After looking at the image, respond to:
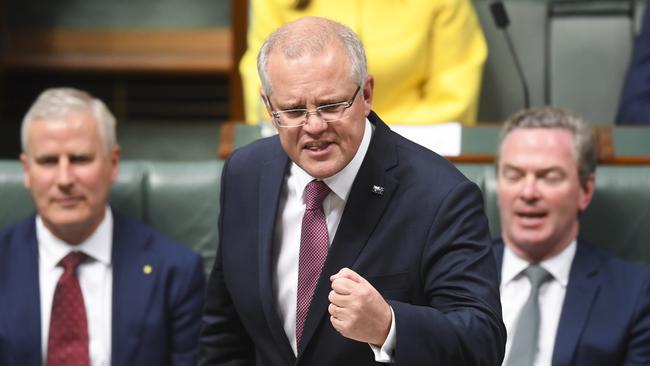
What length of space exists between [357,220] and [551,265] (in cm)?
67

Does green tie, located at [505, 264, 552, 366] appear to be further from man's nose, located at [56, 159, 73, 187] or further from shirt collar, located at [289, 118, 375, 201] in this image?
Answer: man's nose, located at [56, 159, 73, 187]

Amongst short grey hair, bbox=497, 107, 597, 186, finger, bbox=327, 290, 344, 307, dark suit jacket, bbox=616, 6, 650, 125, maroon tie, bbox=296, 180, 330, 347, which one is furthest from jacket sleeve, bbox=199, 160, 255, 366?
dark suit jacket, bbox=616, 6, 650, 125

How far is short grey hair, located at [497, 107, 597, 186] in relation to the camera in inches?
75.7

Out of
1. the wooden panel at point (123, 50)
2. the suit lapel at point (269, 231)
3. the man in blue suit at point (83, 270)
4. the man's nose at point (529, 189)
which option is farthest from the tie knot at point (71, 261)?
the wooden panel at point (123, 50)

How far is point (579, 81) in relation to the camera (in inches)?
104

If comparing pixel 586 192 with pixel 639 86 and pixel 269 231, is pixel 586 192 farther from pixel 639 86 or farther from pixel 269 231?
pixel 269 231

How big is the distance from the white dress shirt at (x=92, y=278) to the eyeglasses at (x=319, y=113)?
0.79 meters

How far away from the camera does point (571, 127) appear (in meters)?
1.94

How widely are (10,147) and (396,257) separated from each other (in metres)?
2.14

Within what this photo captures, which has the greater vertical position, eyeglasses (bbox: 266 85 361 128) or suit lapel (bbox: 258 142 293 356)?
eyeglasses (bbox: 266 85 361 128)

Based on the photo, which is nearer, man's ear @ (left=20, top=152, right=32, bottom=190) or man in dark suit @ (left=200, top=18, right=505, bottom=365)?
man in dark suit @ (left=200, top=18, right=505, bottom=365)

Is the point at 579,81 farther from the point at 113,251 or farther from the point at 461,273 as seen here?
the point at 461,273

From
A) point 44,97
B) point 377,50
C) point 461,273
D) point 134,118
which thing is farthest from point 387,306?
point 134,118

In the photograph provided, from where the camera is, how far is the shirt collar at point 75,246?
1952 mm
